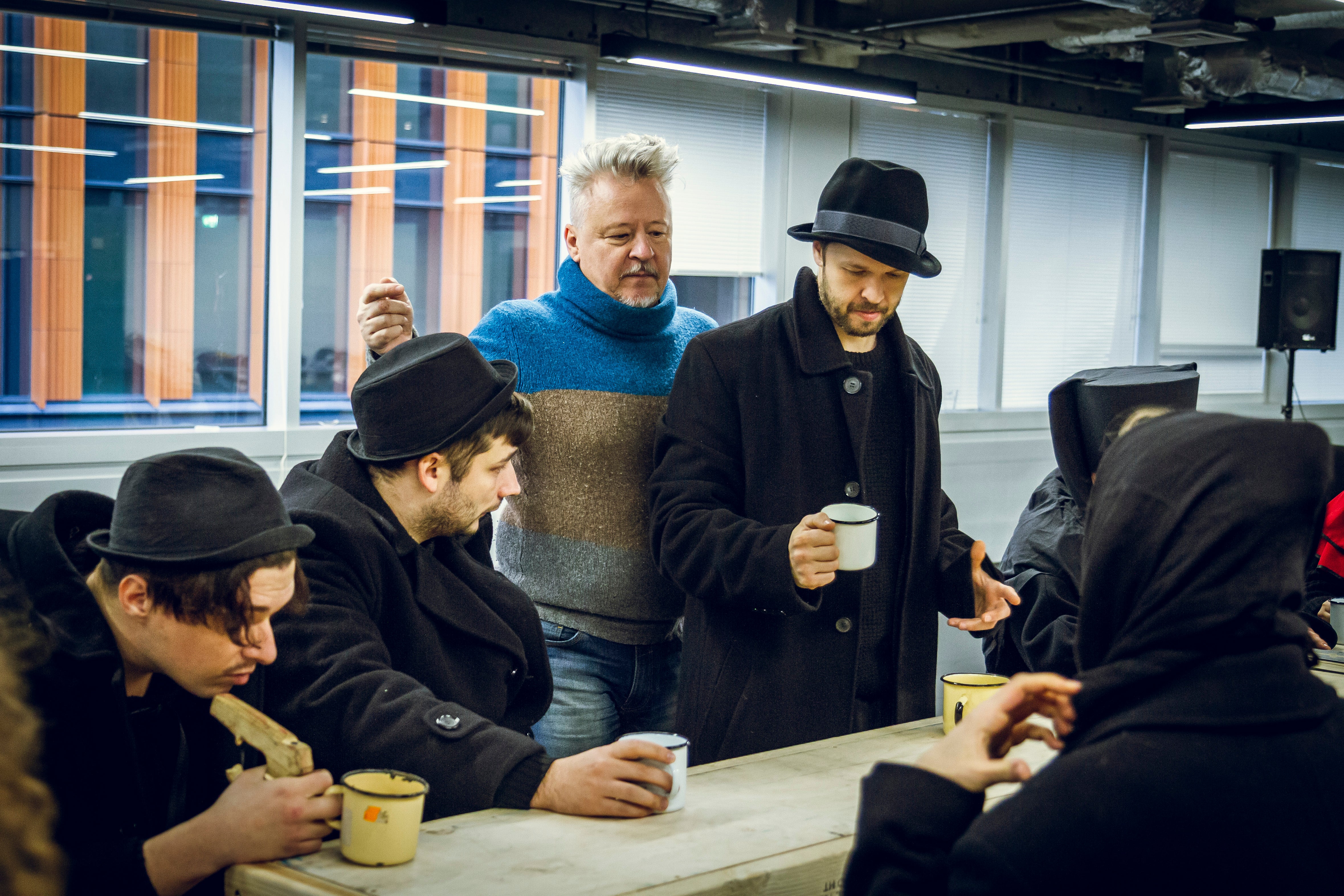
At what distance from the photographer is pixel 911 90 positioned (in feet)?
18.2

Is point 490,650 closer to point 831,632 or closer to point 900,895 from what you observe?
point 831,632

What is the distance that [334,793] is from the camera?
4.87 ft

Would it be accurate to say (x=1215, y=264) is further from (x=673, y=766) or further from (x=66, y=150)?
(x=673, y=766)

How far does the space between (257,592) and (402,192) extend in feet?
13.6

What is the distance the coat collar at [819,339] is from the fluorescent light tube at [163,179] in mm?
3251

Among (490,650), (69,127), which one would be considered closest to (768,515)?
(490,650)

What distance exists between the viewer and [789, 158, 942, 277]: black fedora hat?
224 cm

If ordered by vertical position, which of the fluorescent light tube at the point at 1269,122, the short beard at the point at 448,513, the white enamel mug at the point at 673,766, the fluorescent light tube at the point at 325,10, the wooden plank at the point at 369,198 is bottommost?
the white enamel mug at the point at 673,766

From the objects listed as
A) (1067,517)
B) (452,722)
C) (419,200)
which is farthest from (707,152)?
(452,722)

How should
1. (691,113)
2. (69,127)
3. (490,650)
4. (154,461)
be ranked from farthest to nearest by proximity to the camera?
(691,113) → (69,127) → (490,650) → (154,461)

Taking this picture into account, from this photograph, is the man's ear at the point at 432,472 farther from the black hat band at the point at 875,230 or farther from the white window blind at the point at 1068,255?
the white window blind at the point at 1068,255

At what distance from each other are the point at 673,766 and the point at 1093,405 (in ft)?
5.01

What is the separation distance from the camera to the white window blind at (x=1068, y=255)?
24.6 feet

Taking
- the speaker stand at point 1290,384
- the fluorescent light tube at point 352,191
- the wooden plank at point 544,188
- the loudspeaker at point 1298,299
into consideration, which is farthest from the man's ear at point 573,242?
the loudspeaker at point 1298,299
